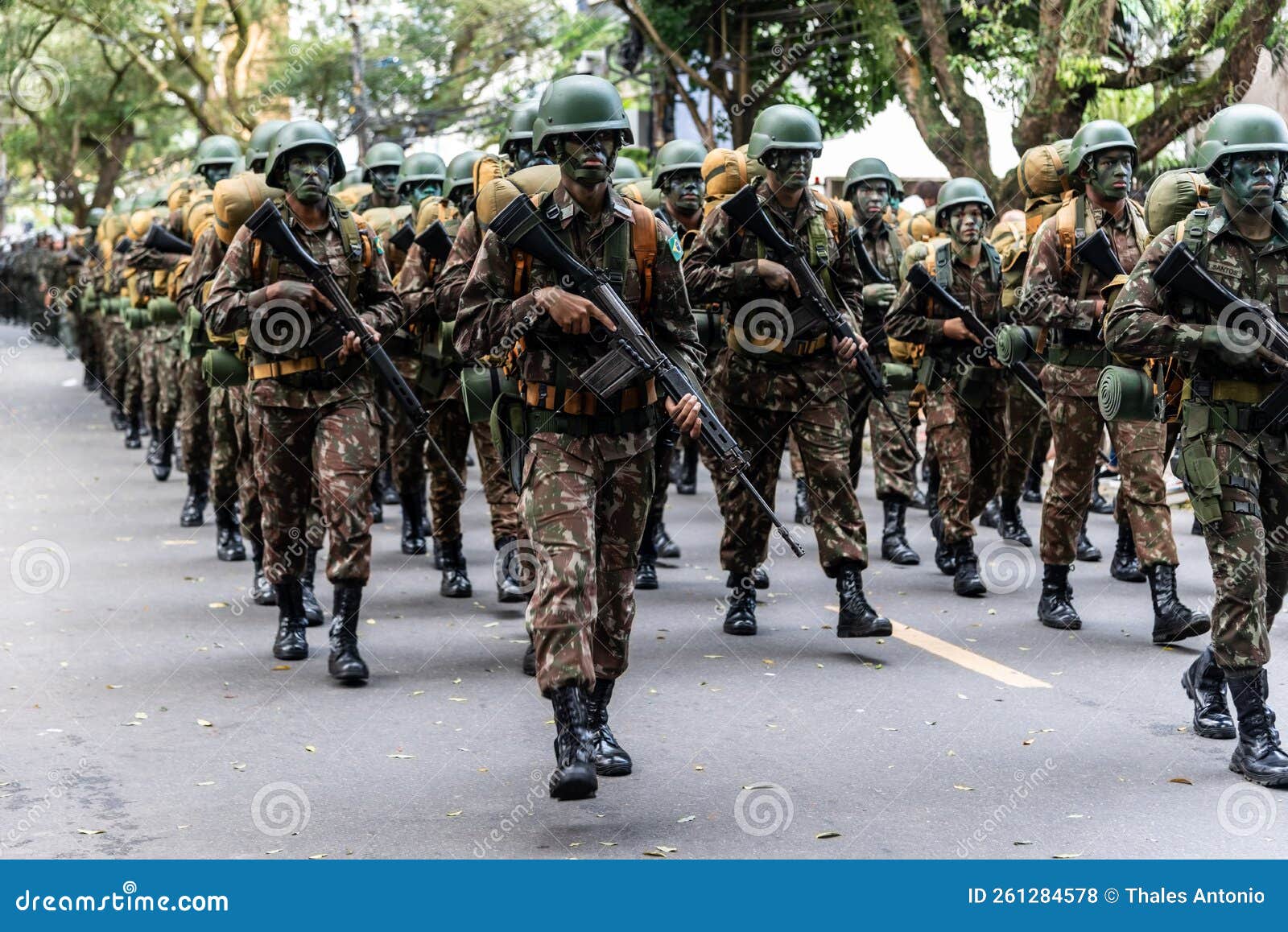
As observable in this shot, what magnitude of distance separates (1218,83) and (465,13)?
17502 mm

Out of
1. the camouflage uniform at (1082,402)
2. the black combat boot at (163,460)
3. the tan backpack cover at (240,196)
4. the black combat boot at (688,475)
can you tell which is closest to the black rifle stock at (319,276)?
the tan backpack cover at (240,196)

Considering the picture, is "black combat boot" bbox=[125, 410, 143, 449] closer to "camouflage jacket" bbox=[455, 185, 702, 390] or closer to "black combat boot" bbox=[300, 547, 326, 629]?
"black combat boot" bbox=[300, 547, 326, 629]

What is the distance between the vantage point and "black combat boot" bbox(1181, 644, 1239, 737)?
20.7 ft

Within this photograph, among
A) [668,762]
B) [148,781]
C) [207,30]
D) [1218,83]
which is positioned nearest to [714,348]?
[668,762]

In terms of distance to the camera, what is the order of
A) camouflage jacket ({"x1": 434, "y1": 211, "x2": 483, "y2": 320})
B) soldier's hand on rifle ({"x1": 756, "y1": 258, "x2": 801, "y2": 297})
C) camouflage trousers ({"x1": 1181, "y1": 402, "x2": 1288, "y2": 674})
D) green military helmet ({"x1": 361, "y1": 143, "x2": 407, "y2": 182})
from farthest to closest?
green military helmet ({"x1": 361, "y1": 143, "x2": 407, "y2": 182}) < soldier's hand on rifle ({"x1": 756, "y1": 258, "x2": 801, "y2": 297}) < camouflage jacket ({"x1": 434, "y1": 211, "x2": 483, "y2": 320}) < camouflage trousers ({"x1": 1181, "y1": 402, "x2": 1288, "y2": 674})

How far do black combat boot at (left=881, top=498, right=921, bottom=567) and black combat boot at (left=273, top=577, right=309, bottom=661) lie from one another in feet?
12.8

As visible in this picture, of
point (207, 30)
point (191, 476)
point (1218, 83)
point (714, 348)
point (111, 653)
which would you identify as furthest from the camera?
point (207, 30)

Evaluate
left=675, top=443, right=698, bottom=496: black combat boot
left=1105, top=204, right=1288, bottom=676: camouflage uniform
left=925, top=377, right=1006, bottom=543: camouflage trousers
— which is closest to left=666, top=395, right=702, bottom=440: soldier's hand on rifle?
left=1105, top=204, right=1288, bottom=676: camouflage uniform

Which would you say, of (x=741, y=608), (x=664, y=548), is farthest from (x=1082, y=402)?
(x=664, y=548)

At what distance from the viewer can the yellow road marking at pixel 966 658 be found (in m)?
7.33

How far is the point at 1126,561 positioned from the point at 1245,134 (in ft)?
→ 14.4

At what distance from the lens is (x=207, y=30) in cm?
3362

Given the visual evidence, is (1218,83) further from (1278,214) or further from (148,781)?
(148,781)

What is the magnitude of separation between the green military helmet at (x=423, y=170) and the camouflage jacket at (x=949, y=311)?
279 cm
